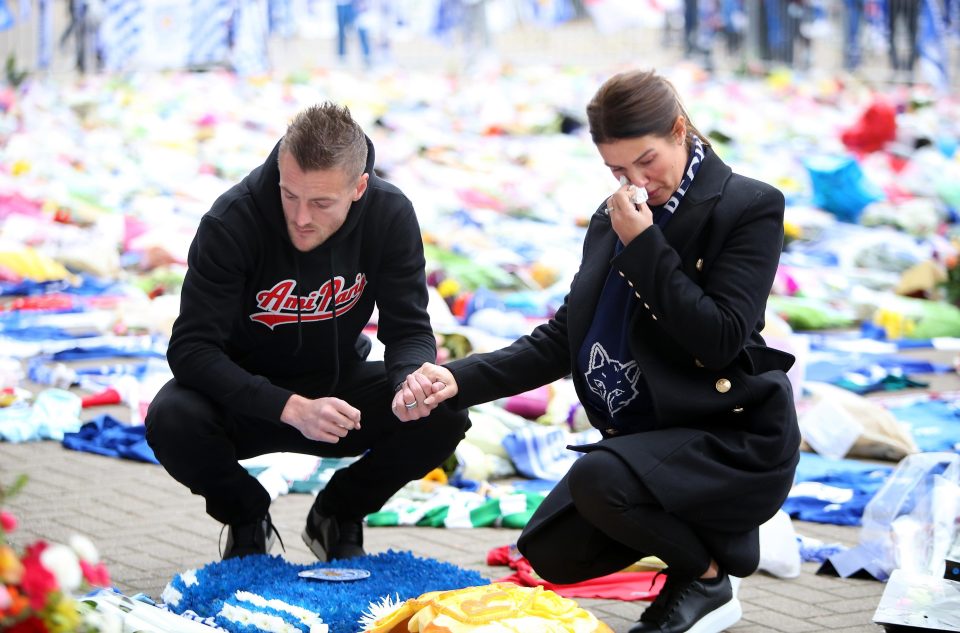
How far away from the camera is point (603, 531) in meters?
3.13

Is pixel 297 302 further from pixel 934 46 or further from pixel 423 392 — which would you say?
pixel 934 46

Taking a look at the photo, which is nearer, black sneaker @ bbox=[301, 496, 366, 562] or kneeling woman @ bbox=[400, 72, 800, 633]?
kneeling woman @ bbox=[400, 72, 800, 633]

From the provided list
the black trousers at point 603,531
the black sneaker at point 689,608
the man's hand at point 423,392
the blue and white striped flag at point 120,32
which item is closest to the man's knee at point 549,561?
the black trousers at point 603,531

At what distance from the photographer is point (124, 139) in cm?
1290

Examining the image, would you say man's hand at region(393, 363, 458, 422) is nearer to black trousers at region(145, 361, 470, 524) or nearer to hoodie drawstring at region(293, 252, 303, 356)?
black trousers at region(145, 361, 470, 524)

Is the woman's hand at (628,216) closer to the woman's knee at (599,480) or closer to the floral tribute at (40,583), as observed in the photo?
the woman's knee at (599,480)

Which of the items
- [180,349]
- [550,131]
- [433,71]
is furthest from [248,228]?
[433,71]

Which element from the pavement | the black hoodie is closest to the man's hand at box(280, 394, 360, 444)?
the black hoodie

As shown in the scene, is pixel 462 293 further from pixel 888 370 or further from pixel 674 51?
pixel 674 51

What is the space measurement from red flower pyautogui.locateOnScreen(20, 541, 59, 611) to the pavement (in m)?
2.07

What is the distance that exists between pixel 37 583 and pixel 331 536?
7.39ft

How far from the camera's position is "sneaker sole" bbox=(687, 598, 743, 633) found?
322 cm

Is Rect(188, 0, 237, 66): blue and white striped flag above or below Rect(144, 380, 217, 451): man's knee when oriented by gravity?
below

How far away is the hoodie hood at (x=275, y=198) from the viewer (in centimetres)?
343
